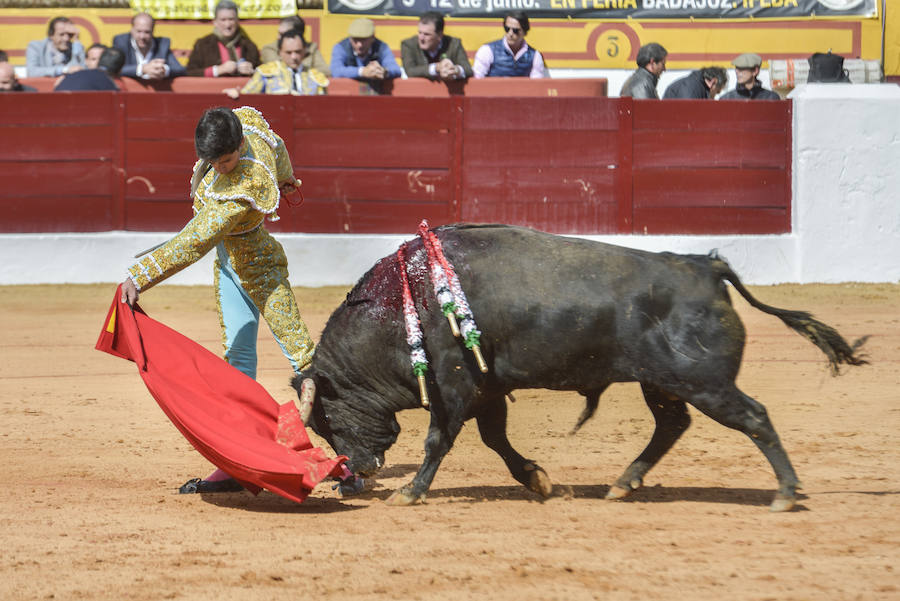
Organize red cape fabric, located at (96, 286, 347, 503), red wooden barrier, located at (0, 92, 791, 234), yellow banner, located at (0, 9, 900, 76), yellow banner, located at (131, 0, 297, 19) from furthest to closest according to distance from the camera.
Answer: yellow banner, located at (0, 9, 900, 76)
yellow banner, located at (131, 0, 297, 19)
red wooden barrier, located at (0, 92, 791, 234)
red cape fabric, located at (96, 286, 347, 503)

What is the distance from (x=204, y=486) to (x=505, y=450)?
94 cm

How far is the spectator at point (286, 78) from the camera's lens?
8812 mm

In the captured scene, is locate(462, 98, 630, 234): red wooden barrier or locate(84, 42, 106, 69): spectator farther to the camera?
locate(84, 42, 106, 69): spectator

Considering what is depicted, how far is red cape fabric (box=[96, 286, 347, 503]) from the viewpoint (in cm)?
366

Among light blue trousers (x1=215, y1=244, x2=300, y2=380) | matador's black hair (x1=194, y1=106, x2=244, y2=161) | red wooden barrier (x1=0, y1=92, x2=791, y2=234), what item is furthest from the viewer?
red wooden barrier (x1=0, y1=92, x2=791, y2=234)

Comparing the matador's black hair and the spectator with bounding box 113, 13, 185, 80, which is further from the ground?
the spectator with bounding box 113, 13, 185, 80

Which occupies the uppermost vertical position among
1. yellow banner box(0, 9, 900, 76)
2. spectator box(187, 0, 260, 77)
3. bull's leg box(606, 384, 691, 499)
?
yellow banner box(0, 9, 900, 76)

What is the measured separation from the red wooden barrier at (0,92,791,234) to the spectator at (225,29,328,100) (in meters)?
0.14

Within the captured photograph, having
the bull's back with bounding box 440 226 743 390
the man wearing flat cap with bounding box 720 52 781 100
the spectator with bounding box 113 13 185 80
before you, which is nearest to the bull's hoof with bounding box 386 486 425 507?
the bull's back with bounding box 440 226 743 390

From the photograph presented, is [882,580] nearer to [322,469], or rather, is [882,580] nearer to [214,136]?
[322,469]

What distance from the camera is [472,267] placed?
12.2 ft

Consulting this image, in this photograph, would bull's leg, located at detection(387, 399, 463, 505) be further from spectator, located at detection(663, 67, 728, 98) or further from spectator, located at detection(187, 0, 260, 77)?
spectator, located at detection(663, 67, 728, 98)

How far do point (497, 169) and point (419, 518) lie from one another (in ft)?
18.6

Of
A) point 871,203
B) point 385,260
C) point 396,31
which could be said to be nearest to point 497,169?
point 396,31
